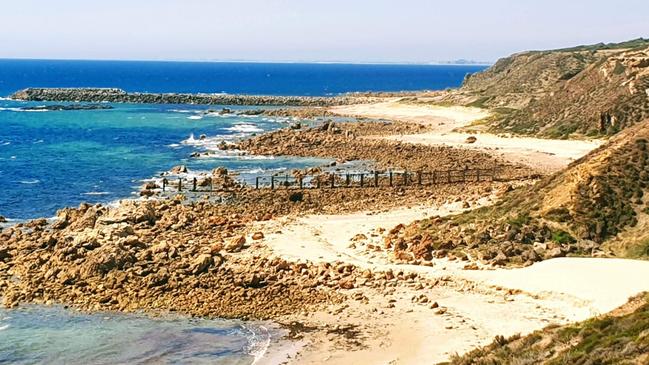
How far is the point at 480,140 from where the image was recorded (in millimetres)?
65125

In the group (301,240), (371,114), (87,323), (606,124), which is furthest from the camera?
(371,114)

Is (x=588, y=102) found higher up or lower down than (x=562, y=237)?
higher up

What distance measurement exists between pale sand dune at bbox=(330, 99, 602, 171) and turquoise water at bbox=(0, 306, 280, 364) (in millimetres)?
32604

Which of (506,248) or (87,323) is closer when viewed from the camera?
(87,323)

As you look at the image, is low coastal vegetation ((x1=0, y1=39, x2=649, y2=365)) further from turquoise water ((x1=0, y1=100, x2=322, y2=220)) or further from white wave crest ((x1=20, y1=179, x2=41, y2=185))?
white wave crest ((x1=20, y1=179, x2=41, y2=185))

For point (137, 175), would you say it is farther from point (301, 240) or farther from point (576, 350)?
point (576, 350)

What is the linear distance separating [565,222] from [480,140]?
36.6 meters

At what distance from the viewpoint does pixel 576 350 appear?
15.4 meters

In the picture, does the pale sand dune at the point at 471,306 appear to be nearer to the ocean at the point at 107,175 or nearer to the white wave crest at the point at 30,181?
the ocean at the point at 107,175

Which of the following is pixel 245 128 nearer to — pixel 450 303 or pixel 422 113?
pixel 422 113

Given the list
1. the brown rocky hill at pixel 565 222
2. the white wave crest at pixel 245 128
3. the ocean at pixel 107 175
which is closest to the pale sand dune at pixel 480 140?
the ocean at pixel 107 175

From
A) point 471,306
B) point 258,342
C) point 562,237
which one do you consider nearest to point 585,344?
point 471,306

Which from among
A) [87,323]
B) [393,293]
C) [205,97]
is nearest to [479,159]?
[393,293]

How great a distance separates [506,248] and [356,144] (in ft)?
122
